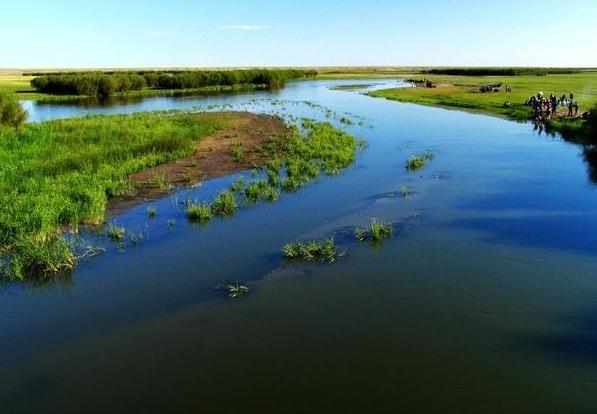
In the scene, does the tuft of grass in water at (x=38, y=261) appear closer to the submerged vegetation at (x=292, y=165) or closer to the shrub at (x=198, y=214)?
the shrub at (x=198, y=214)

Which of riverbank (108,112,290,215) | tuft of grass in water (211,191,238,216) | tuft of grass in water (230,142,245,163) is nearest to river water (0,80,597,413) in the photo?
tuft of grass in water (211,191,238,216)

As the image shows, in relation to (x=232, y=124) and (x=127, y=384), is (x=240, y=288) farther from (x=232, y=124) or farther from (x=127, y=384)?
(x=232, y=124)

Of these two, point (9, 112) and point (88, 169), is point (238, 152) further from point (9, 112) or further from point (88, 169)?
point (9, 112)

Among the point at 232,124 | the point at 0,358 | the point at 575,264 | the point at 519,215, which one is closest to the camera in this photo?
the point at 0,358

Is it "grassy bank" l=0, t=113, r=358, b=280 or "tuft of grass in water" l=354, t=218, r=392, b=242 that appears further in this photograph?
"tuft of grass in water" l=354, t=218, r=392, b=242

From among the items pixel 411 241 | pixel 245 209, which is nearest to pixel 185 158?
pixel 245 209

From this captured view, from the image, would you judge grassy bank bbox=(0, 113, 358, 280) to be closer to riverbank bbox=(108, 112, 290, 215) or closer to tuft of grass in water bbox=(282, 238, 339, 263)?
riverbank bbox=(108, 112, 290, 215)

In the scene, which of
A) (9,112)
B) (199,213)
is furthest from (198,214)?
(9,112)
